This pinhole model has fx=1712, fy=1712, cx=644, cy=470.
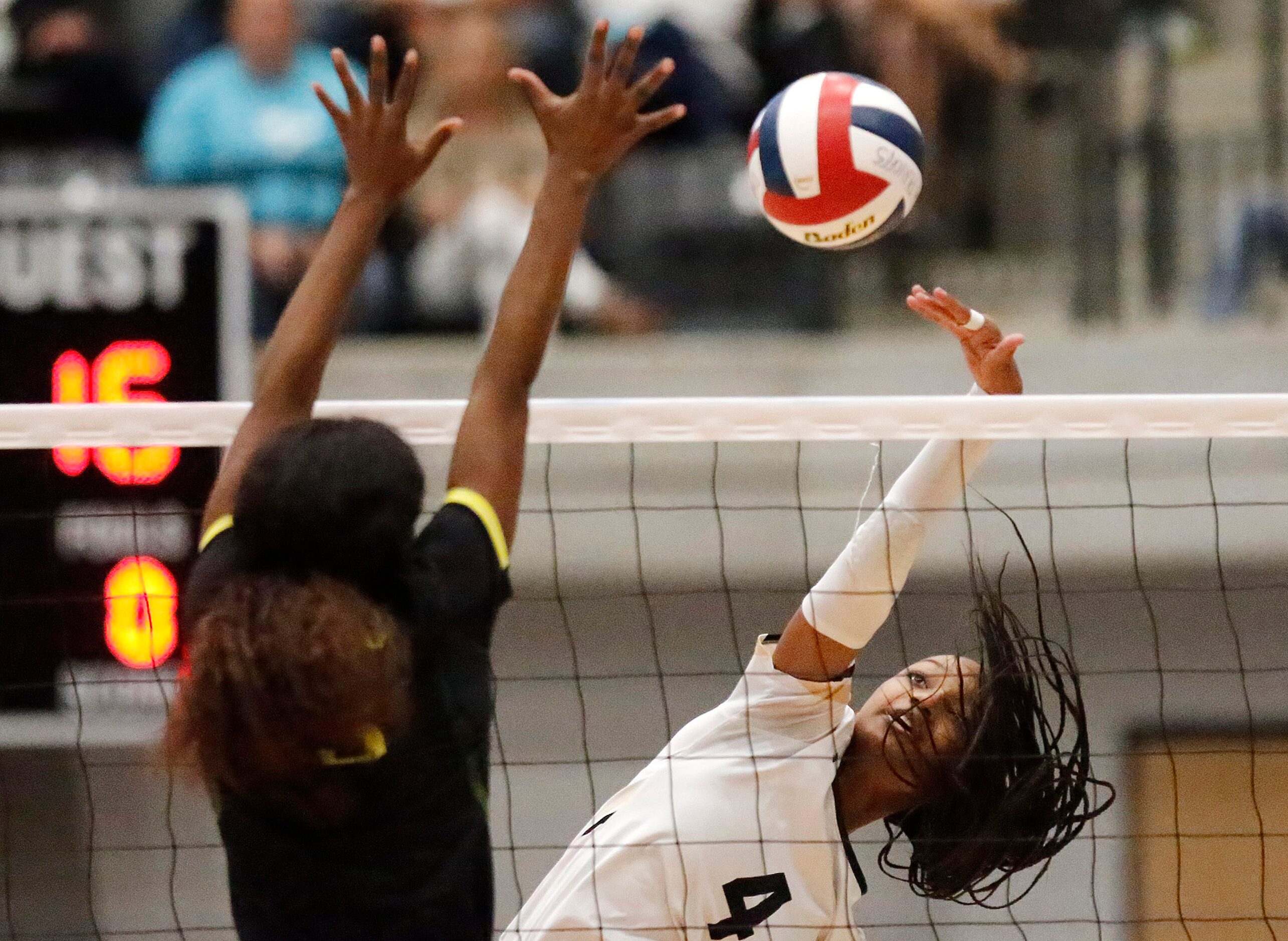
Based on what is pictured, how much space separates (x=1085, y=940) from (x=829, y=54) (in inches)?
121

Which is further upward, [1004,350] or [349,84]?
[349,84]

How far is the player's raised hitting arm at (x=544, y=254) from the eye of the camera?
6.34 ft

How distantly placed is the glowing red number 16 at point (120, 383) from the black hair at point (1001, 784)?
2.07 meters

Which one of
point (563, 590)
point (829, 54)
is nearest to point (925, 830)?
point (563, 590)

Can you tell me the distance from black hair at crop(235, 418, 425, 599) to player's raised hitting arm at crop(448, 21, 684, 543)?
0.13 metres

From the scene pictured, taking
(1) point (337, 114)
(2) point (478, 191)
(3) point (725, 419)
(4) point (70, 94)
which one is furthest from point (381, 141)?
(4) point (70, 94)

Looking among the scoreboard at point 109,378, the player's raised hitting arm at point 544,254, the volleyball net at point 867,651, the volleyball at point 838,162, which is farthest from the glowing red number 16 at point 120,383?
the player's raised hitting arm at point 544,254

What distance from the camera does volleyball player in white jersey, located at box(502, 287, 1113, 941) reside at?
233 cm

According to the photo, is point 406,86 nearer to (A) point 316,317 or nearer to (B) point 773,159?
(A) point 316,317

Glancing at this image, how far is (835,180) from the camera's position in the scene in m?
2.82

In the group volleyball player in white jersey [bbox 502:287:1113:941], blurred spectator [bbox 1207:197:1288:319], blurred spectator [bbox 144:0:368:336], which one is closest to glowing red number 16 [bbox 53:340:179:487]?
blurred spectator [bbox 144:0:368:336]

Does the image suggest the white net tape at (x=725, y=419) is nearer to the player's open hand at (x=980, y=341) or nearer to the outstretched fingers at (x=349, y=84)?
the player's open hand at (x=980, y=341)

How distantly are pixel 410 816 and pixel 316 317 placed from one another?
0.64 m

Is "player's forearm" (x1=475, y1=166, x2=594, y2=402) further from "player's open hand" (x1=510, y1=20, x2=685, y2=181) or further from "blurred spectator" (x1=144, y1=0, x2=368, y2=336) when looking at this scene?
"blurred spectator" (x1=144, y1=0, x2=368, y2=336)
